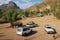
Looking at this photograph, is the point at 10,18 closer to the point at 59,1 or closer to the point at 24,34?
the point at 24,34

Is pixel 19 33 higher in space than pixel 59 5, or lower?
lower

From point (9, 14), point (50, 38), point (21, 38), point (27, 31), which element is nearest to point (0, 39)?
point (21, 38)

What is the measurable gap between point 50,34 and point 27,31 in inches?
198

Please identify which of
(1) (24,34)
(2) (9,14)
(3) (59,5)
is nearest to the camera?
(1) (24,34)

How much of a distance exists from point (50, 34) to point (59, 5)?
1500 inches

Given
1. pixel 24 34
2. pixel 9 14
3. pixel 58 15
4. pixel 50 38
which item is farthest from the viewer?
pixel 58 15

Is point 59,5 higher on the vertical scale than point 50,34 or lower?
Answer: higher

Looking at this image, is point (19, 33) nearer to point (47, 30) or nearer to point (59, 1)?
point (47, 30)

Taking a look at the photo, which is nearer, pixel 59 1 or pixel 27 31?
pixel 27 31

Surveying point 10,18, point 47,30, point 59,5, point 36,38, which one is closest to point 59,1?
point 59,5

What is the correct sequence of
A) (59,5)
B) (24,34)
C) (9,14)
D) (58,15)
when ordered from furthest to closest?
(59,5) < (58,15) < (9,14) < (24,34)

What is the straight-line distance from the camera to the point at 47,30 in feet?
129

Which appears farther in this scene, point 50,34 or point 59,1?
point 59,1

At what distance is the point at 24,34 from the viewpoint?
3716 centimetres
